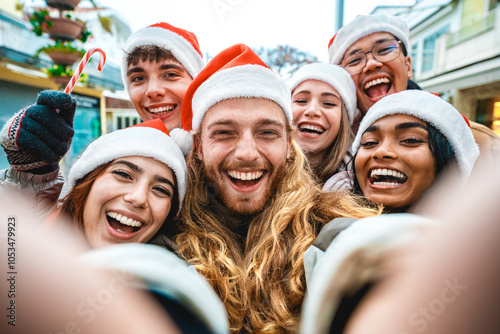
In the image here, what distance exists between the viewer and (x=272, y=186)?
1.48m

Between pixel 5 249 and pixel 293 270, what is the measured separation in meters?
0.98

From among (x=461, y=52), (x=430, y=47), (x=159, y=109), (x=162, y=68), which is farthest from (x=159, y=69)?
(x=461, y=52)

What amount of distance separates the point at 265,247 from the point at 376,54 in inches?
72.5

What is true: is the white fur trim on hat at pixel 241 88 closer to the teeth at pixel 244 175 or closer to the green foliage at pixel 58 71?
the teeth at pixel 244 175

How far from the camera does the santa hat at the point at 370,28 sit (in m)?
2.13

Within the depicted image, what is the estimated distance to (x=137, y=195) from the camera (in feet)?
3.93

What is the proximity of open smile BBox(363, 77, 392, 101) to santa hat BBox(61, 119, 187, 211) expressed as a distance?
66.9 inches

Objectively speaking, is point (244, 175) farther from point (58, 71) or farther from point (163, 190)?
point (58, 71)

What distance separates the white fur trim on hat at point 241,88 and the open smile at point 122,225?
65 centimetres

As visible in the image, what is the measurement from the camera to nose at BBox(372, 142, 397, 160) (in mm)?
1366

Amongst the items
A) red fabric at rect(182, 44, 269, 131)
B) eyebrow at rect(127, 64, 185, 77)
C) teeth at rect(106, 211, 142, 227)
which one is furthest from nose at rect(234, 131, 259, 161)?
eyebrow at rect(127, 64, 185, 77)

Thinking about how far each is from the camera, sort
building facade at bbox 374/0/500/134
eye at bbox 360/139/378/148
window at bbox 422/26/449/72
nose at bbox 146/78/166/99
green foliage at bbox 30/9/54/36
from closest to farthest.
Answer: eye at bbox 360/139/378/148 < nose at bbox 146/78/166/99 < building facade at bbox 374/0/500/134 < green foliage at bbox 30/9/54/36 < window at bbox 422/26/449/72

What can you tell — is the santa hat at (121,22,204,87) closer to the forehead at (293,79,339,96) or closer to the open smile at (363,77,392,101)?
the forehead at (293,79,339,96)

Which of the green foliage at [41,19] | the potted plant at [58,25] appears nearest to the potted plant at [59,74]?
the potted plant at [58,25]
